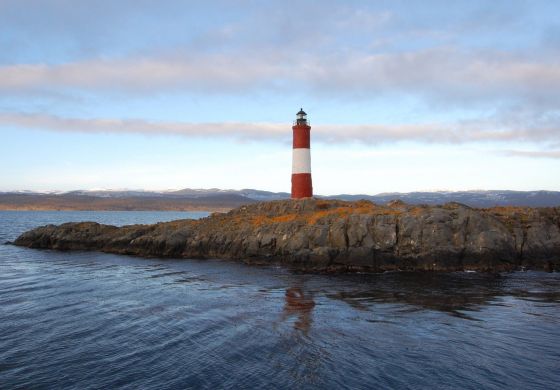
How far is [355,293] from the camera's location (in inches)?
994

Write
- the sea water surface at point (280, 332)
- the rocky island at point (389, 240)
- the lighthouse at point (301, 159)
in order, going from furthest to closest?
the lighthouse at point (301, 159)
the rocky island at point (389, 240)
the sea water surface at point (280, 332)

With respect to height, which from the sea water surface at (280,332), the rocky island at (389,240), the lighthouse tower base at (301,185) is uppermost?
the lighthouse tower base at (301,185)

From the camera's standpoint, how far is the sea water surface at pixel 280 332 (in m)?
13.4

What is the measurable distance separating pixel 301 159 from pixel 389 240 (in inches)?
689

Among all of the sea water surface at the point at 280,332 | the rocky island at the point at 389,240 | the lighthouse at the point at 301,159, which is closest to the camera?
the sea water surface at the point at 280,332

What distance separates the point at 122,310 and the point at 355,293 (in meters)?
12.8

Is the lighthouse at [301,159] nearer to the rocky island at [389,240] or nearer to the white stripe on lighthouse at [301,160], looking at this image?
the white stripe on lighthouse at [301,160]

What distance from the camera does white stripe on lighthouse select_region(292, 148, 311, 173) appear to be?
49.0m

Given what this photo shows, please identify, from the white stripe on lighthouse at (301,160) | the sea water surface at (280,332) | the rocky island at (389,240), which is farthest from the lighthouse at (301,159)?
the sea water surface at (280,332)

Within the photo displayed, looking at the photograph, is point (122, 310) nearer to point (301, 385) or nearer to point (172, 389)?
point (172, 389)

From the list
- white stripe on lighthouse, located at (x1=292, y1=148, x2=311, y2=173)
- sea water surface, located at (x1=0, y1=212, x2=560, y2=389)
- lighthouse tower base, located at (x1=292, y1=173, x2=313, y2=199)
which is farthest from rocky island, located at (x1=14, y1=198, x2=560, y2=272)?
white stripe on lighthouse, located at (x1=292, y1=148, x2=311, y2=173)

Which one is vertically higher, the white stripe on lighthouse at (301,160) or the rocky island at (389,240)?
the white stripe on lighthouse at (301,160)

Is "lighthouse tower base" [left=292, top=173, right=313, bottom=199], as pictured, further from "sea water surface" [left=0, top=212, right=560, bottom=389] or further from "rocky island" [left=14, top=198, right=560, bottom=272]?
"sea water surface" [left=0, top=212, right=560, bottom=389]

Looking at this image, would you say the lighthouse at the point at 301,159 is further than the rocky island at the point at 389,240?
Yes
